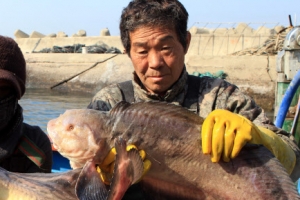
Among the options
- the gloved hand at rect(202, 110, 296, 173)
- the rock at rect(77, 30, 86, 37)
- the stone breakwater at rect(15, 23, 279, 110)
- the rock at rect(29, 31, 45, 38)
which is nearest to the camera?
the gloved hand at rect(202, 110, 296, 173)

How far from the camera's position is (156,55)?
8.58ft

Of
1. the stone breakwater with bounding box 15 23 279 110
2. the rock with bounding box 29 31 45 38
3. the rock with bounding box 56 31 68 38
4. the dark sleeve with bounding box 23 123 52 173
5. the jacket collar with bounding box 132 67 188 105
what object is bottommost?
the rock with bounding box 29 31 45 38

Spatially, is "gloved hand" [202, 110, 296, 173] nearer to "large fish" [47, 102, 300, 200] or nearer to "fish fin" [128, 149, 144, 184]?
"large fish" [47, 102, 300, 200]

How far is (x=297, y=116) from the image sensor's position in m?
4.34

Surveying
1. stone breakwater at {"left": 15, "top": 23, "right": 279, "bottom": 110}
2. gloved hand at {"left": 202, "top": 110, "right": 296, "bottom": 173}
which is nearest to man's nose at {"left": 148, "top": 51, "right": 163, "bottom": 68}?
gloved hand at {"left": 202, "top": 110, "right": 296, "bottom": 173}

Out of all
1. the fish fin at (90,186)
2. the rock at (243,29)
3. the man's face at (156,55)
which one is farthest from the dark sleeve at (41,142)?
the rock at (243,29)

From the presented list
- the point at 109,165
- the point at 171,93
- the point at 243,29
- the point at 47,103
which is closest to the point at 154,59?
the point at 171,93

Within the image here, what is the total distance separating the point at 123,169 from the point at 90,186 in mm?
180

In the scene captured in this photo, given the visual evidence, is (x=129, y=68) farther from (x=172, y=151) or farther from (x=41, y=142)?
(x=172, y=151)

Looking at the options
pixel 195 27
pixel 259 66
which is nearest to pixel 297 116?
pixel 259 66

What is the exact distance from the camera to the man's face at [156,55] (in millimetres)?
2609

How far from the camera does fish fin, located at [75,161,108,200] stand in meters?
1.93

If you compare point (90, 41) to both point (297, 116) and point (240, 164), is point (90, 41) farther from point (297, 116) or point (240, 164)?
point (240, 164)

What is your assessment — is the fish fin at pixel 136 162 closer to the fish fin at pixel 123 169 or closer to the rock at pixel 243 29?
the fish fin at pixel 123 169
